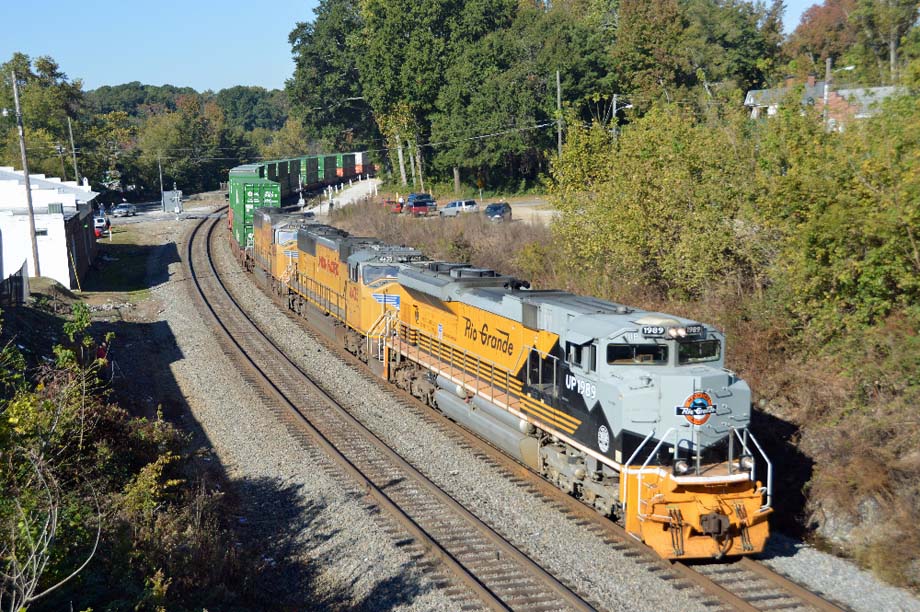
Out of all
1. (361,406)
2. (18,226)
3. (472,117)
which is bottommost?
(361,406)

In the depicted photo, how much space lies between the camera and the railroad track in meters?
10.1

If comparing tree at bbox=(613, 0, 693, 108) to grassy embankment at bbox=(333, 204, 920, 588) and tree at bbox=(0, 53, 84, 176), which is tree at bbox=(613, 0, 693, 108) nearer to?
grassy embankment at bbox=(333, 204, 920, 588)

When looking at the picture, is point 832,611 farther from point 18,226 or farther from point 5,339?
point 18,226

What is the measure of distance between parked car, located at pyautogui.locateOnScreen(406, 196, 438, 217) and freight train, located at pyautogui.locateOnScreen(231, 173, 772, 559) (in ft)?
107

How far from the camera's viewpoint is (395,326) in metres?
19.6

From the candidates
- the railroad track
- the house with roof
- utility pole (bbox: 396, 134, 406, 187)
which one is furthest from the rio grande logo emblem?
utility pole (bbox: 396, 134, 406, 187)

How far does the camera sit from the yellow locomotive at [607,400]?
1060cm

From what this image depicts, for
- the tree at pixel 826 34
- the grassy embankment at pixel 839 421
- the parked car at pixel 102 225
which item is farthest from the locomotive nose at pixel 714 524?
the tree at pixel 826 34

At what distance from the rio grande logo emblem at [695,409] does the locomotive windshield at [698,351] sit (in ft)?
2.56

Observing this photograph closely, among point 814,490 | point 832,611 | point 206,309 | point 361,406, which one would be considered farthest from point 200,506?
point 206,309

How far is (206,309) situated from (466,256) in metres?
10.7

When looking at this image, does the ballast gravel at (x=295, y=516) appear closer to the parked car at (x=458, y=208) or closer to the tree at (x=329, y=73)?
the parked car at (x=458, y=208)

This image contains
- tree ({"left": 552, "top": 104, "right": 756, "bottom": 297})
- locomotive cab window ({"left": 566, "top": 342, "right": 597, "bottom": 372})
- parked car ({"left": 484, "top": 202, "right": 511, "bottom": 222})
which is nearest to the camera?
locomotive cab window ({"left": 566, "top": 342, "right": 597, "bottom": 372})

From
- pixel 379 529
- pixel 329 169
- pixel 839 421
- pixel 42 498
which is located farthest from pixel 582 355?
pixel 329 169
